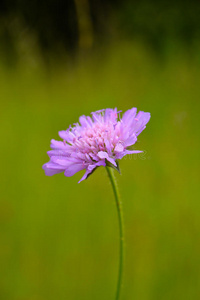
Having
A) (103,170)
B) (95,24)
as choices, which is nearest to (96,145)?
(103,170)

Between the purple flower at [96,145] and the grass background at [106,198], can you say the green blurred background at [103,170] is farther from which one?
the purple flower at [96,145]

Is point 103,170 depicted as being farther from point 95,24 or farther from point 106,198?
point 95,24

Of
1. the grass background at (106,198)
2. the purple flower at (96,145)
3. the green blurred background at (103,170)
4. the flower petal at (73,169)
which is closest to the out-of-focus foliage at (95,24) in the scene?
the green blurred background at (103,170)

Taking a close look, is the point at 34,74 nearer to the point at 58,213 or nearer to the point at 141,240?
the point at 58,213

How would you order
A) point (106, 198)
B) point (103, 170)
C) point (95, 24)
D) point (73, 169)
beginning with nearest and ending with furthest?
point (73, 169) < point (103, 170) < point (106, 198) < point (95, 24)

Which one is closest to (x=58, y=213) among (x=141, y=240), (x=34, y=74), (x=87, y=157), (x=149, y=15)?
(x=141, y=240)
